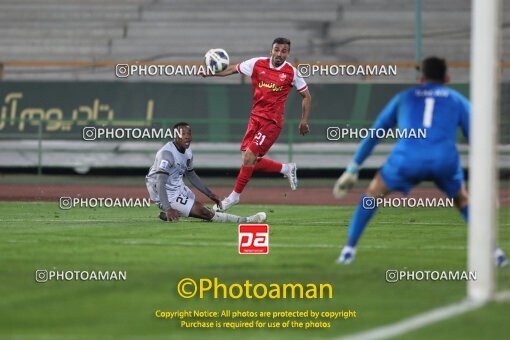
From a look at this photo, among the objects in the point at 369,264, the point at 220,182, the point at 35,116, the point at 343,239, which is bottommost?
the point at 369,264

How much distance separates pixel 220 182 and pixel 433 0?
1157 centimetres

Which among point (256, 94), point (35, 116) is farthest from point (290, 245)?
point (35, 116)

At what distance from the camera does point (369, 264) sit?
1069 cm

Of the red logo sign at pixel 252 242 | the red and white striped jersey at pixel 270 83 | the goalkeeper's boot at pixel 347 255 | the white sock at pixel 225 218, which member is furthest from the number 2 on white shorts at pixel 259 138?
the goalkeeper's boot at pixel 347 255

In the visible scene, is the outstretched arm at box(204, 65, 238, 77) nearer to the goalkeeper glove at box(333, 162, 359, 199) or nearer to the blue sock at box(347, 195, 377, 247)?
the blue sock at box(347, 195, 377, 247)

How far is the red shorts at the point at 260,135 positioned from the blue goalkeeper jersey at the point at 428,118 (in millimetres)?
7283

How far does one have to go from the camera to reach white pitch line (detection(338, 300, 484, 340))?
275 inches

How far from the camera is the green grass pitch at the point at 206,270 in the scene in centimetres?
746

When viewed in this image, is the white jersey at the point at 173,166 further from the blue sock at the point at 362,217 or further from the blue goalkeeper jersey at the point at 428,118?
the blue goalkeeper jersey at the point at 428,118

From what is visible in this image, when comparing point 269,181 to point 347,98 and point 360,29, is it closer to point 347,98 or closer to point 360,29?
point 347,98

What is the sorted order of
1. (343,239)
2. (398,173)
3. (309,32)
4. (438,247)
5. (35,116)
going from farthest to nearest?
(309,32)
(35,116)
(343,239)
(438,247)
(398,173)

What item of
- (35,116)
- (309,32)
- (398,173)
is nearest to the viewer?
(398,173)

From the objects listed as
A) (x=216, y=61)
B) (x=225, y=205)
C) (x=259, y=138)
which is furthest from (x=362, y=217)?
(x=259, y=138)

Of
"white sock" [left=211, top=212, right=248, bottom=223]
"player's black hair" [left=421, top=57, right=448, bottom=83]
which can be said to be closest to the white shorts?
"white sock" [left=211, top=212, right=248, bottom=223]
